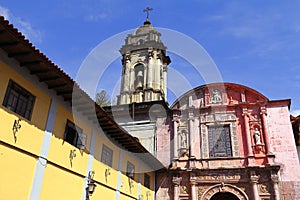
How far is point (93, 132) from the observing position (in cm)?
1080

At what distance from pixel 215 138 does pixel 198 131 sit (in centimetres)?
119

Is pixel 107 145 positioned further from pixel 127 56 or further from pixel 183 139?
pixel 127 56

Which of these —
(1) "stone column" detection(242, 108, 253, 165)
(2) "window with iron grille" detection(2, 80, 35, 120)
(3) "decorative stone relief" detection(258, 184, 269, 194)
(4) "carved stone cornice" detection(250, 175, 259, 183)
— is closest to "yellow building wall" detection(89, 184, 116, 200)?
(2) "window with iron grille" detection(2, 80, 35, 120)

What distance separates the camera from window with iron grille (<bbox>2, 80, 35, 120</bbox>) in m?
6.95

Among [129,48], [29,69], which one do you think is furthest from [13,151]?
[129,48]

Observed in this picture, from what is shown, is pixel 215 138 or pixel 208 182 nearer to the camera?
pixel 208 182

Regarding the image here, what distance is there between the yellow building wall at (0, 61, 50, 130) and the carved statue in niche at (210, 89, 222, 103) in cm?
1345

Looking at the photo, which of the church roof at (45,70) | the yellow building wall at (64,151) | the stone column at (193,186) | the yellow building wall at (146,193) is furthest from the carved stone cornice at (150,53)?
the yellow building wall at (64,151)

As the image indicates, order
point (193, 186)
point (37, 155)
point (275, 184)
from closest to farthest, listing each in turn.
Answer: point (37, 155) < point (275, 184) < point (193, 186)

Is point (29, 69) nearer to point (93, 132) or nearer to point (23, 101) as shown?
point (23, 101)

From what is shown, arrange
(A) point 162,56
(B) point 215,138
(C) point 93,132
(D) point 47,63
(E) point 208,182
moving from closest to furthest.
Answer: (D) point 47,63 < (C) point 93,132 < (E) point 208,182 < (B) point 215,138 < (A) point 162,56

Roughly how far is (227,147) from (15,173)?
546 inches

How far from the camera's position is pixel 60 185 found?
27.6 ft

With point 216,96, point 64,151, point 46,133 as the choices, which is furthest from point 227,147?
point 46,133
